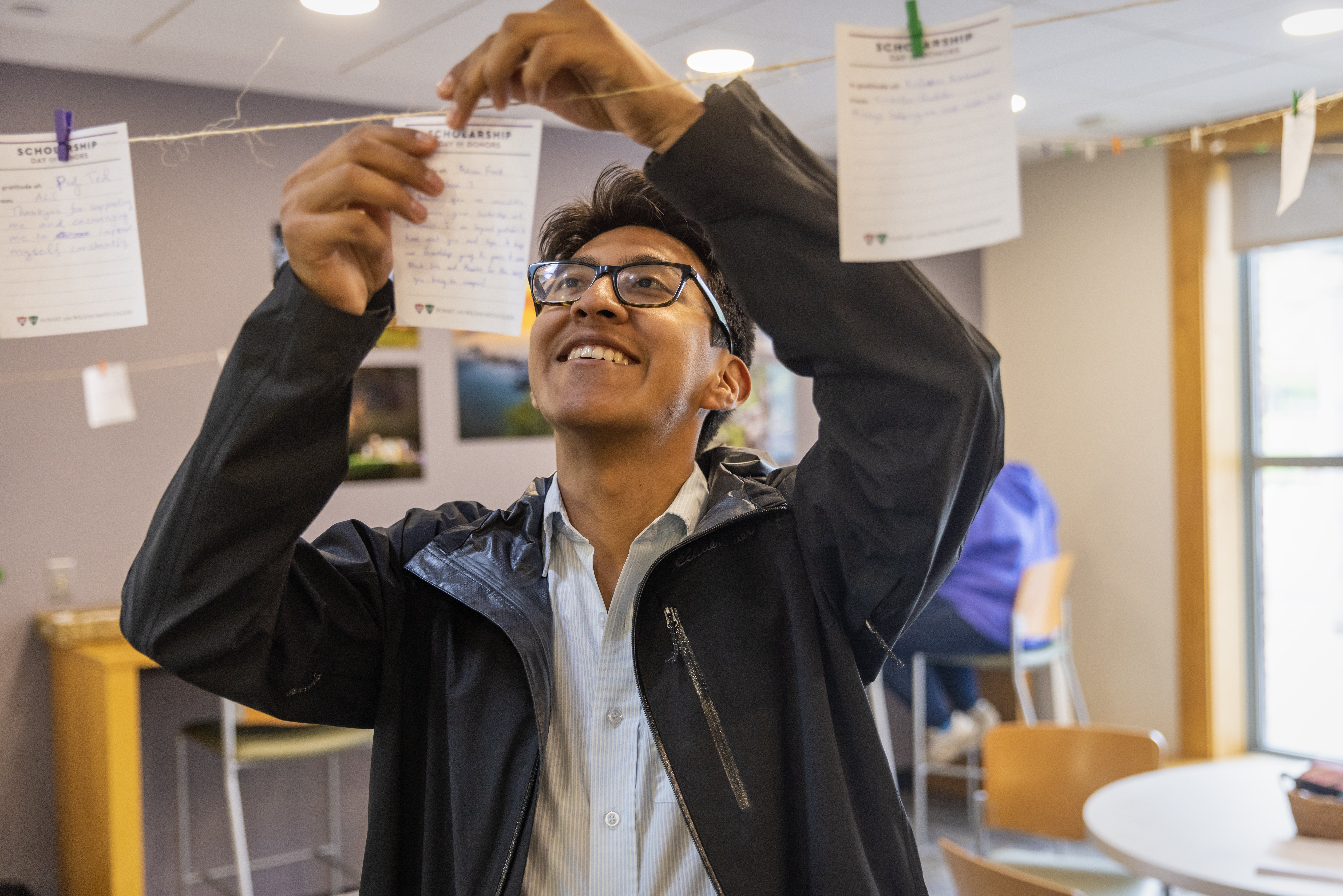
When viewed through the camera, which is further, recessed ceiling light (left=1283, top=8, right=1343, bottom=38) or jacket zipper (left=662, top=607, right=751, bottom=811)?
recessed ceiling light (left=1283, top=8, right=1343, bottom=38)

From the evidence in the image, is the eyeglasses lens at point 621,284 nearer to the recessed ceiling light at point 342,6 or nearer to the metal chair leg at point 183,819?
the recessed ceiling light at point 342,6

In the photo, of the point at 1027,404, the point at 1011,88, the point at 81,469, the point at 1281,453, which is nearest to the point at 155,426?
the point at 81,469

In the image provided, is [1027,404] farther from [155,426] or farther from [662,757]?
[662,757]

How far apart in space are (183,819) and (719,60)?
2818mm

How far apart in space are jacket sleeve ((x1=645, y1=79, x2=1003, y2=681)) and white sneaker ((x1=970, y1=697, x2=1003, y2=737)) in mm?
3724

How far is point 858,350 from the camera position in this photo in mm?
960

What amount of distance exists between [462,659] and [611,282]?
0.43 meters

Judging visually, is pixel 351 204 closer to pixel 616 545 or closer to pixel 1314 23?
pixel 616 545

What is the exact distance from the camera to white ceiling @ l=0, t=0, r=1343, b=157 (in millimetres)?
2869

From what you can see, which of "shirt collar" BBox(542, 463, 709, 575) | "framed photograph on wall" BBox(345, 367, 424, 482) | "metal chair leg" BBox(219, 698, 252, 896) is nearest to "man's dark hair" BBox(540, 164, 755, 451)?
"shirt collar" BBox(542, 463, 709, 575)

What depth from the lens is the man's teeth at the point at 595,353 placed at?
47.0 inches

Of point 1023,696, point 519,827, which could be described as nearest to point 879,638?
point 519,827

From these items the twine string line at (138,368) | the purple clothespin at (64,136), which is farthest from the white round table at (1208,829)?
the twine string line at (138,368)

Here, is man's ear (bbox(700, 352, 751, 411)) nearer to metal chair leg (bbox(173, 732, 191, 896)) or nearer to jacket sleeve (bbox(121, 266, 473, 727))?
jacket sleeve (bbox(121, 266, 473, 727))
